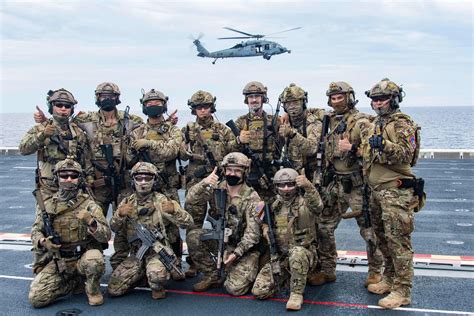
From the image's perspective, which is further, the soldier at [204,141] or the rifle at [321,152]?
the soldier at [204,141]

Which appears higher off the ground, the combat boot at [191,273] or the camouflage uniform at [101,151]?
the camouflage uniform at [101,151]

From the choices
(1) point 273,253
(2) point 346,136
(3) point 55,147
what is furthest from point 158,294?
(2) point 346,136

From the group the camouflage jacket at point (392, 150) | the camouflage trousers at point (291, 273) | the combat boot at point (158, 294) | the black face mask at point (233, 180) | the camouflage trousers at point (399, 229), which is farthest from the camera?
the black face mask at point (233, 180)

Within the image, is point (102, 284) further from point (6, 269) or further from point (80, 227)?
point (6, 269)

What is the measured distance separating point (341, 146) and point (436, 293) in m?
2.44

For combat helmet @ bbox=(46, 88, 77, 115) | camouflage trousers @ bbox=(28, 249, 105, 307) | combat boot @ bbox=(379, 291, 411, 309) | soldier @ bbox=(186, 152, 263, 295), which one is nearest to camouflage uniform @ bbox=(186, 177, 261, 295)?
soldier @ bbox=(186, 152, 263, 295)

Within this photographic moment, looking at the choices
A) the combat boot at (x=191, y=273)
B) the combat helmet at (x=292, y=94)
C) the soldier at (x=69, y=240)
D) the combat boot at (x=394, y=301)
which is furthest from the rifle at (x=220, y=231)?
the combat boot at (x=394, y=301)

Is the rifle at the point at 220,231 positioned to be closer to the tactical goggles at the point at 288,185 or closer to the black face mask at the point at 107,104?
the tactical goggles at the point at 288,185

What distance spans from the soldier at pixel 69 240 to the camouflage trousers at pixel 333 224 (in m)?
3.06

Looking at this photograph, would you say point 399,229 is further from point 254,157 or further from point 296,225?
point 254,157

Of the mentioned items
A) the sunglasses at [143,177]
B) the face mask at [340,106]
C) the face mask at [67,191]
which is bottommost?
the face mask at [67,191]

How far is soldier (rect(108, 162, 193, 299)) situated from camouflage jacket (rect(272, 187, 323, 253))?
132cm

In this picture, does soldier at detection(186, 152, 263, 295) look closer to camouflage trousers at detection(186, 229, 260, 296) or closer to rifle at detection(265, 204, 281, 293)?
camouflage trousers at detection(186, 229, 260, 296)

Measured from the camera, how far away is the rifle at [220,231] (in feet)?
24.8
